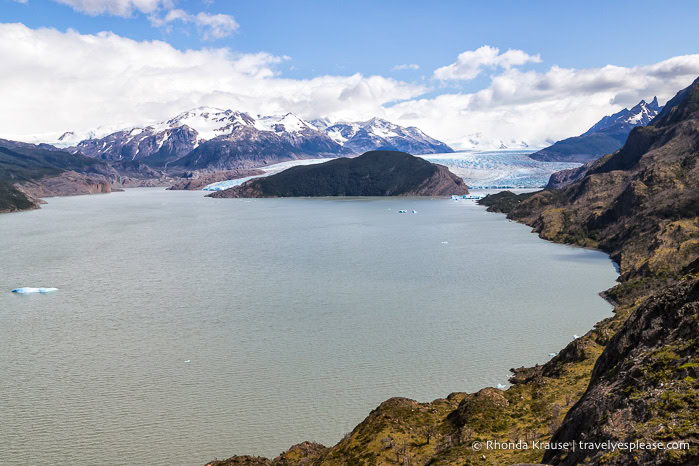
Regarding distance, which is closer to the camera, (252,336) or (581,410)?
(581,410)

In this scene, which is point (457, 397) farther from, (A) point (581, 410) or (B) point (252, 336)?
(B) point (252, 336)

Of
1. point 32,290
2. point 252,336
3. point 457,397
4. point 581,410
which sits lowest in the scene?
point 252,336

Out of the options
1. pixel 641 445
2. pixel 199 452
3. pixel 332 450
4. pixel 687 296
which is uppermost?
pixel 687 296

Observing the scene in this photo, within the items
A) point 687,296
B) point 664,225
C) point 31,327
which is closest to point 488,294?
point 664,225

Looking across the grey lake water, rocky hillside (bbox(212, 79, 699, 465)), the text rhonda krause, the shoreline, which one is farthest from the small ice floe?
the text rhonda krause

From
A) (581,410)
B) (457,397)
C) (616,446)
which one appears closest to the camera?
(616,446)

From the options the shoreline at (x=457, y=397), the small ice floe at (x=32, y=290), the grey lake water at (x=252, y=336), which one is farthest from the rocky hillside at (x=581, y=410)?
the small ice floe at (x=32, y=290)

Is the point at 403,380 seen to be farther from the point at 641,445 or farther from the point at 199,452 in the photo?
the point at 641,445

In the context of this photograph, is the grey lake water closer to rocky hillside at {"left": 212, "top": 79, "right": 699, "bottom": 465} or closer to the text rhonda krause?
rocky hillside at {"left": 212, "top": 79, "right": 699, "bottom": 465}

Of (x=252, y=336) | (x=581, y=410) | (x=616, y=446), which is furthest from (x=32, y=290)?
(x=616, y=446)
